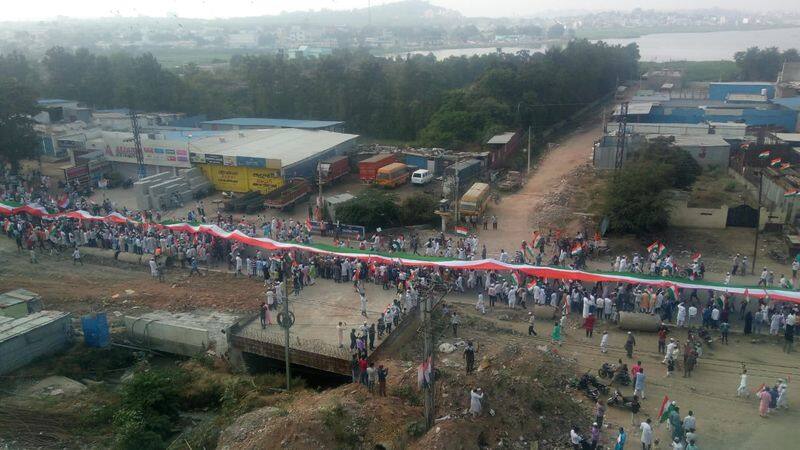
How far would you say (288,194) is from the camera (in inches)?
1172

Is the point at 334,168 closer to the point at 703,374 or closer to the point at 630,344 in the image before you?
the point at 630,344

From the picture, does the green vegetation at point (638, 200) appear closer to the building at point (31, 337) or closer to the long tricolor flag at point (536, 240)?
the long tricolor flag at point (536, 240)

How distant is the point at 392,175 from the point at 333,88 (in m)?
24.1

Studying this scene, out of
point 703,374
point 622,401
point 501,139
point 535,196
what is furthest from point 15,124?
point 703,374

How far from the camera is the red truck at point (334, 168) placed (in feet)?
111

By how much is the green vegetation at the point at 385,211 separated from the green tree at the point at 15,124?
21729 millimetres

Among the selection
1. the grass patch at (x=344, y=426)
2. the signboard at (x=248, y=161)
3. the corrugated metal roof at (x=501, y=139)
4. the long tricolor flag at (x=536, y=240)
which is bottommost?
the grass patch at (x=344, y=426)

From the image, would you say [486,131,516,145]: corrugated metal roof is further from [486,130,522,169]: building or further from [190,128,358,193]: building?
[190,128,358,193]: building

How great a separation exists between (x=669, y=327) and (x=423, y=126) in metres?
35.9

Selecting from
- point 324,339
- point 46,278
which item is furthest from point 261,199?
point 324,339

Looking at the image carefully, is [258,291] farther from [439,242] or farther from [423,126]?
[423,126]

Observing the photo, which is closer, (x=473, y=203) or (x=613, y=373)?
(x=613, y=373)

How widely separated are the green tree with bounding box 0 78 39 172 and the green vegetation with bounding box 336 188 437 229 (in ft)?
71.3

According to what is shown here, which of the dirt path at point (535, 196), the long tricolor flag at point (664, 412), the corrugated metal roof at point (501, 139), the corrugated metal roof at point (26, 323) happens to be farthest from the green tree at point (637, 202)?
the corrugated metal roof at point (26, 323)
